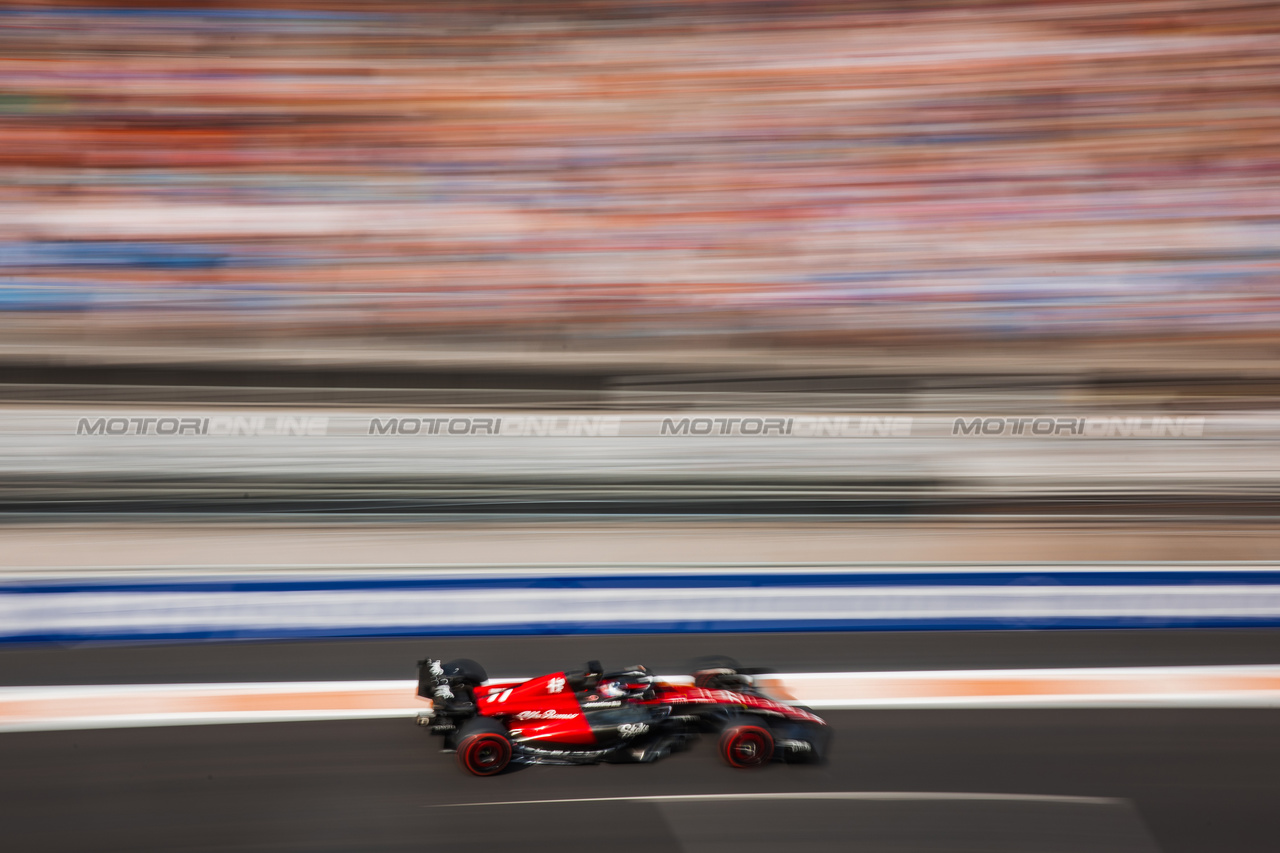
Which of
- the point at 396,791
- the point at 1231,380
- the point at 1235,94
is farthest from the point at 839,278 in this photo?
the point at 396,791

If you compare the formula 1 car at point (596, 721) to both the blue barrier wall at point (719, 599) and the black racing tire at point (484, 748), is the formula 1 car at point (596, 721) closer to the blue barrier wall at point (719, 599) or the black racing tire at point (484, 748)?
the black racing tire at point (484, 748)

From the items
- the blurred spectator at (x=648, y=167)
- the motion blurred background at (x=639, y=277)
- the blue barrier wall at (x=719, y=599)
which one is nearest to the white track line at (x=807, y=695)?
the blue barrier wall at (x=719, y=599)

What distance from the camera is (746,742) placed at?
2.68 m

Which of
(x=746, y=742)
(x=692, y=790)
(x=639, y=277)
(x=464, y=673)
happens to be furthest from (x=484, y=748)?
(x=639, y=277)

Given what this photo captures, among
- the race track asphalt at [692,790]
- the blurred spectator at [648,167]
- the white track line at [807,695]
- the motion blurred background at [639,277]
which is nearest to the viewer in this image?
the race track asphalt at [692,790]

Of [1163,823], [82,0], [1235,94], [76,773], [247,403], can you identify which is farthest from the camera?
[1235,94]

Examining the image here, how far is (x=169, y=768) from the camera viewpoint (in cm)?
276

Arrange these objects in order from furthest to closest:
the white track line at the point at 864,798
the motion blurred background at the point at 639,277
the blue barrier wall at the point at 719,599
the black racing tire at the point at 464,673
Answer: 1. the motion blurred background at the point at 639,277
2. the blue barrier wall at the point at 719,599
3. the black racing tire at the point at 464,673
4. the white track line at the point at 864,798

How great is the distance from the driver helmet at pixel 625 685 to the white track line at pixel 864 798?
0.31 metres

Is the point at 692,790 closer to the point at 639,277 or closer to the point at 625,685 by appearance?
the point at 625,685

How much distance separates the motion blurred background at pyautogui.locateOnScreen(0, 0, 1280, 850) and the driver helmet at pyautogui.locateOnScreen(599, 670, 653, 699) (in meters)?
1.96

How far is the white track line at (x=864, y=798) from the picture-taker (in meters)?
2.57

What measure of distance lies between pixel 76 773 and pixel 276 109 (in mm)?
4128

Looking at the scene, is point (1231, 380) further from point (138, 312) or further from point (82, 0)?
point (82, 0)
